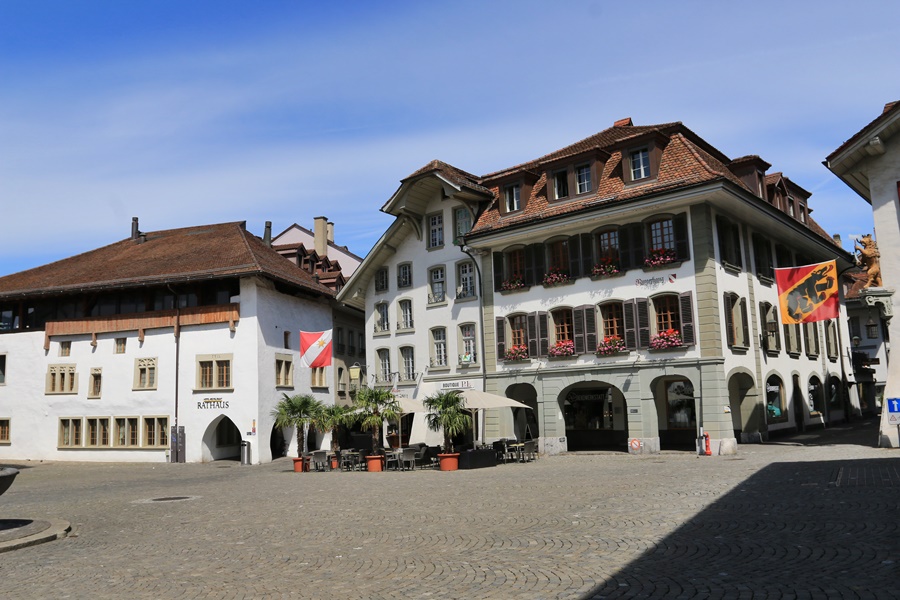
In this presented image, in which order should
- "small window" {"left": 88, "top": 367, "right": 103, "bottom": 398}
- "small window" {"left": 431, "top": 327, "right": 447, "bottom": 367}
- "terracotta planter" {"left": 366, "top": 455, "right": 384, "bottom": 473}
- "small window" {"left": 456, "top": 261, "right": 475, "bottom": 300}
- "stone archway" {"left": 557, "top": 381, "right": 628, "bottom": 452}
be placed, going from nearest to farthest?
"terracotta planter" {"left": 366, "top": 455, "right": 384, "bottom": 473}, "stone archway" {"left": 557, "top": 381, "right": 628, "bottom": 452}, "small window" {"left": 456, "top": 261, "right": 475, "bottom": 300}, "small window" {"left": 431, "top": 327, "right": 447, "bottom": 367}, "small window" {"left": 88, "top": 367, "right": 103, "bottom": 398}

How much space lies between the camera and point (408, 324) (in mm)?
36750

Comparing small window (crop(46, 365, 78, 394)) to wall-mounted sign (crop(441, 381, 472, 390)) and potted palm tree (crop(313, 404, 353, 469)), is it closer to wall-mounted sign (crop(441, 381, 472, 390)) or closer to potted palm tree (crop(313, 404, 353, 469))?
potted palm tree (crop(313, 404, 353, 469))

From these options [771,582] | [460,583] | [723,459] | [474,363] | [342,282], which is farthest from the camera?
[342,282]

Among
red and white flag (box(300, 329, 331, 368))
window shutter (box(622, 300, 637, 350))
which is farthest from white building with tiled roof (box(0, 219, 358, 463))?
window shutter (box(622, 300, 637, 350))

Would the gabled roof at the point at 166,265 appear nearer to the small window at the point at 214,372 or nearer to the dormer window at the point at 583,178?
the small window at the point at 214,372

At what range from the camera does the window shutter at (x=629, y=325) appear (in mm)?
28766

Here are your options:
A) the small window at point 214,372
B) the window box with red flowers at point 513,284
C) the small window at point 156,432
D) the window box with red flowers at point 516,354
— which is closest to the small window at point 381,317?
the small window at point 214,372

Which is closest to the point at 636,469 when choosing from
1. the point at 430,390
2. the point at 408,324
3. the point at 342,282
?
the point at 430,390

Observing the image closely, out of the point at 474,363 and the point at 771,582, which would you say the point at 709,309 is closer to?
the point at 474,363

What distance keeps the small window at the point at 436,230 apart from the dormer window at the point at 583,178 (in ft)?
24.5

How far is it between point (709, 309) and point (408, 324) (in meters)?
14.4

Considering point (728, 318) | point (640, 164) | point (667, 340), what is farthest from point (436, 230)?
point (728, 318)

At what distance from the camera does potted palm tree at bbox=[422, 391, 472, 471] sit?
25.5m

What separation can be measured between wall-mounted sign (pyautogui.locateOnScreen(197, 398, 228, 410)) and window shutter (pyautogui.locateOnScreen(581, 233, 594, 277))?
1784 centimetres
